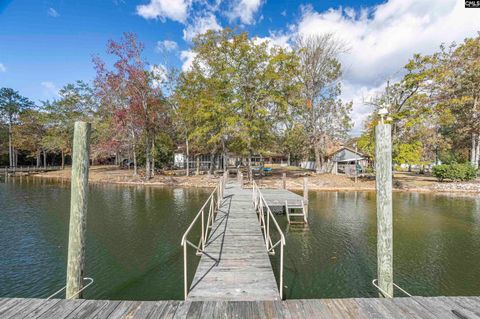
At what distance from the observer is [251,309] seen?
3.96m

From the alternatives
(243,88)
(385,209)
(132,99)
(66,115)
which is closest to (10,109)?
(66,115)

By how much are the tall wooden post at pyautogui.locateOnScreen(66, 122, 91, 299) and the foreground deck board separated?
255 centimetres

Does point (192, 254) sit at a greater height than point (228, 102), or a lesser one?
lesser

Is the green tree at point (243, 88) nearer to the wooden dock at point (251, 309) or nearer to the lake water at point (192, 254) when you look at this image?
the lake water at point (192, 254)

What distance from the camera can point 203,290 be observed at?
487cm

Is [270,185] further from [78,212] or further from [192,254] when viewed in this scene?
[78,212]

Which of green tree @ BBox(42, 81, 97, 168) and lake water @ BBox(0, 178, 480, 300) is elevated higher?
green tree @ BBox(42, 81, 97, 168)

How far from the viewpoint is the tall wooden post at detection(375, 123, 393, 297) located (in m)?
5.22

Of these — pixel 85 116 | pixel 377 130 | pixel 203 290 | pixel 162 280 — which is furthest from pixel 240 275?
pixel 85 116

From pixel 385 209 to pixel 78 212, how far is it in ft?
23.1

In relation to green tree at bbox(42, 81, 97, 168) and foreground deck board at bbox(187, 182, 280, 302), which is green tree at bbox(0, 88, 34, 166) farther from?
foreground deck board at bbox(187, 182, 280, 302)

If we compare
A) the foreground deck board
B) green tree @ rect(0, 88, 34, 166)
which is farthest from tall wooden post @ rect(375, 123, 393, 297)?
green tree @ rect(0, 88, 34, 166)

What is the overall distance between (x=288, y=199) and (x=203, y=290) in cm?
1026
